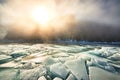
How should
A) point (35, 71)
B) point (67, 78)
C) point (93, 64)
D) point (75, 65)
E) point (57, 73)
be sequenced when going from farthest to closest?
1. point (93, 64)
2. point (75, 65)
3. point (35, 71)
4. point (57, 73)
5. point (67, 78)

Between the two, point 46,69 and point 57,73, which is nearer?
point 57,73

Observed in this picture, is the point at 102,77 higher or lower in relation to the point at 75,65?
lower

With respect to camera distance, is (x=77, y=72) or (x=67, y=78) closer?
(x=67, y=78)

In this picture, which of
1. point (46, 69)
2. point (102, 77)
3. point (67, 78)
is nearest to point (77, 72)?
point (67, 78)

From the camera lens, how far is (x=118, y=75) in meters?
4.09

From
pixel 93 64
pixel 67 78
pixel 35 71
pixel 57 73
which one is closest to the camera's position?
pixel 67 78

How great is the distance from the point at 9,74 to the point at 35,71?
0.77m

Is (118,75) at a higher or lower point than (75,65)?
lower

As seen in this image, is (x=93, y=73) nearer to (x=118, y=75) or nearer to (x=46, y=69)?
(x=118, y=75)

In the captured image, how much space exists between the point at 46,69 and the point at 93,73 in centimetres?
153

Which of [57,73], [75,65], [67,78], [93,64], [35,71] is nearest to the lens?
[67,78]

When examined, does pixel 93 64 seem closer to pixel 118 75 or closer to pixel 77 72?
pixel 118 75

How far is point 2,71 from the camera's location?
4.02 meters

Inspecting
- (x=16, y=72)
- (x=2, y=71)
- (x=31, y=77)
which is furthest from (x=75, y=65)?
(x=2, y=71)
